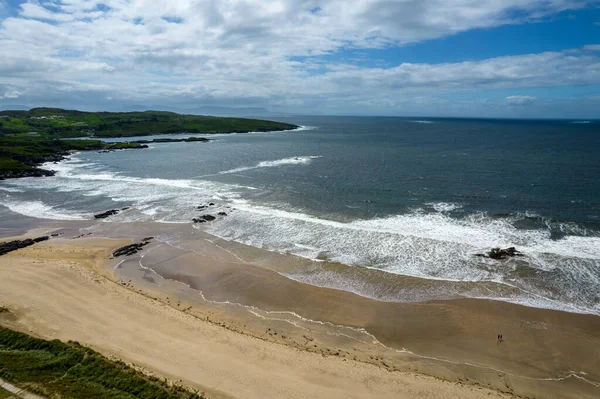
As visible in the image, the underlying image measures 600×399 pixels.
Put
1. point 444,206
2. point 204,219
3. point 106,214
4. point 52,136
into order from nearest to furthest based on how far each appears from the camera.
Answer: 1. point 204,219
2. point 444,206
3. point 106,214
4. point 52,136

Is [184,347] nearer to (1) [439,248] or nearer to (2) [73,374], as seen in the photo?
(2) [73,374]

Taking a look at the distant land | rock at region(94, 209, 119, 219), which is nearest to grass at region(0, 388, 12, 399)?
rock at region(94, 209, 119, 219)

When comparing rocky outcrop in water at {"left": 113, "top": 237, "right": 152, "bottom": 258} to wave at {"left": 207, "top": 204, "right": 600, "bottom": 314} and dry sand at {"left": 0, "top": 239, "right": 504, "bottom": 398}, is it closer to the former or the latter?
dry sand at {"left": 0, "top": 239, "right": 504, "bottom": 398}

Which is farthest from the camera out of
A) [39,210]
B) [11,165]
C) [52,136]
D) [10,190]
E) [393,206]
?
[52,136]

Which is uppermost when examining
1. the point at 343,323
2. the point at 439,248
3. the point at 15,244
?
the point at 439,248

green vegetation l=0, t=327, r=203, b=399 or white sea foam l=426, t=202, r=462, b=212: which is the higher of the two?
white sea foam l=426, t=202, r=462, b=212

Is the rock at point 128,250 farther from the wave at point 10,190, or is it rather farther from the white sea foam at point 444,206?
the wave at point 10,190

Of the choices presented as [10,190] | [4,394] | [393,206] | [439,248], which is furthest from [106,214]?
[439,248]

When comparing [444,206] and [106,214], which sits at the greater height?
[444,206]
